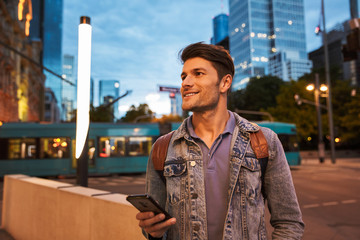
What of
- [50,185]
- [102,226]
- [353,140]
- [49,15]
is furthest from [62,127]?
[49,15]

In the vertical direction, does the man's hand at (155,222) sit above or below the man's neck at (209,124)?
below

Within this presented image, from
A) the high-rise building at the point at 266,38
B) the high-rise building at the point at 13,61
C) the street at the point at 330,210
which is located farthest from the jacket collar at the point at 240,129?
the high-rise building at the point at 266,38

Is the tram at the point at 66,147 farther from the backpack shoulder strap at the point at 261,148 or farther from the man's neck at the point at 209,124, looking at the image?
the backpack shoulder strap at the point at 261,148

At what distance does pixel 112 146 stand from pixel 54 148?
3212 mm

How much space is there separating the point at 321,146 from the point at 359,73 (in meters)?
81.1

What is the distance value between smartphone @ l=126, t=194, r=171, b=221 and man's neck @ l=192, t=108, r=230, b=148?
53cm

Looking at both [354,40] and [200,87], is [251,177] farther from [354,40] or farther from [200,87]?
[354,40]

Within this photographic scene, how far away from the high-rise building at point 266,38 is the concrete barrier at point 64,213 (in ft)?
359

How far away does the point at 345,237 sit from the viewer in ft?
17.5

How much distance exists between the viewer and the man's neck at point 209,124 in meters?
1.77

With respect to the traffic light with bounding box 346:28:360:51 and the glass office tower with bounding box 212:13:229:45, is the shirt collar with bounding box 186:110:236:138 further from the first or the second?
the glass office tower with bounding box 212:13:229:45

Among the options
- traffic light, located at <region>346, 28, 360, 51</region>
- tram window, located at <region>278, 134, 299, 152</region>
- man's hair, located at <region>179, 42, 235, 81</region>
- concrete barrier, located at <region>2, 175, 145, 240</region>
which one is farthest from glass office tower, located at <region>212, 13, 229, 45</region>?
man's hair, located at <region>179, 42, 235, 81</region>

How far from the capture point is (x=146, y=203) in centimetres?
140

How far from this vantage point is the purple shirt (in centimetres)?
154
